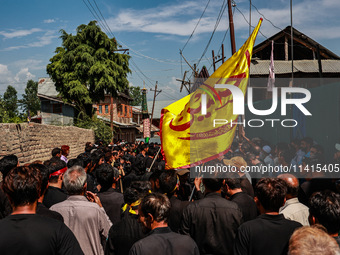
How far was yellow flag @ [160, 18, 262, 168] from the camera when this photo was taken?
6039 mm

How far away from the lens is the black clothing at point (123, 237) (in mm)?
3559

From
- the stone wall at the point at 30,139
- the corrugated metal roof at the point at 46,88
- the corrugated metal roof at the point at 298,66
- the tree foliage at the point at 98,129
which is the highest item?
the corrugated metal roof at the point at 46,88

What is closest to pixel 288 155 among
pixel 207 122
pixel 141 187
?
pixel 207 122

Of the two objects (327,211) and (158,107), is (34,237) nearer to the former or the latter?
(327,211)

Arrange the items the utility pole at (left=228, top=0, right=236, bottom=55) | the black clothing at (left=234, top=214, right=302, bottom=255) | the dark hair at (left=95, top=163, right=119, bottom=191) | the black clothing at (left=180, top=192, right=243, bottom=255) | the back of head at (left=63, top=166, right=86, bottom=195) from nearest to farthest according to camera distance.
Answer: the black clothing at (left=234, top=214, right=302, bottom=255)
the black clothing at (left=180, top=192, right=243, bottom=255)
the back of head at (left=63, top=166, right=86, bottom=195)
the dark hair at (left=95, top=163, right=119, bottom=191)
the utility pole at (left=228, top=0, right=236, bottom=55)

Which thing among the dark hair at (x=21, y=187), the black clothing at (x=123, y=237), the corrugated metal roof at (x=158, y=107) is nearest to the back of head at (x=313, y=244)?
the black clothing at (x=123, y=237)

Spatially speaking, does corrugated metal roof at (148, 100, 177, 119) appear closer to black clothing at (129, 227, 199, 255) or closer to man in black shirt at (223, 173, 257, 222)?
man in black shirt at (223, 173, 257, 222)

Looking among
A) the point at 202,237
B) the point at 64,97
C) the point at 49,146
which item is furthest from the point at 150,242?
the point at 64,97

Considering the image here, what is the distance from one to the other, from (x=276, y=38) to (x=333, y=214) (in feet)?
79.9

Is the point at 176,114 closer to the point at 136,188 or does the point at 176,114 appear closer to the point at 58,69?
the point at 136,188

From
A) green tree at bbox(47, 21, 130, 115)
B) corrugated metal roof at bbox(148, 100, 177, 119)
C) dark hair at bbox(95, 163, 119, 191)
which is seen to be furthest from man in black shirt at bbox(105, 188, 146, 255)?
corrugated metal roof at bbox(148, 100, 177, 119)

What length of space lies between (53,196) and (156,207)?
1.99 meters

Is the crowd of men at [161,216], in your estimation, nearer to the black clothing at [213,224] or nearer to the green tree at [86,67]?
the black clothing at [213,224]

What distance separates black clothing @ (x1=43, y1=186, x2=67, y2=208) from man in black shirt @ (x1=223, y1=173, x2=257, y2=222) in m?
2.18
